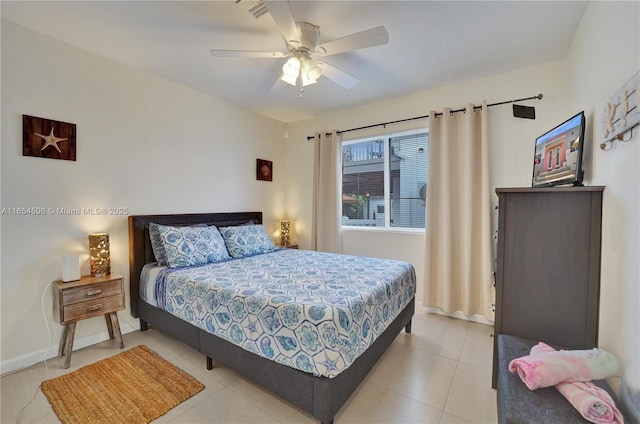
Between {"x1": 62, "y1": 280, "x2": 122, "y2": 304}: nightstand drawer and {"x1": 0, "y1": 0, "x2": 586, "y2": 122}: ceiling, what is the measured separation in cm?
202

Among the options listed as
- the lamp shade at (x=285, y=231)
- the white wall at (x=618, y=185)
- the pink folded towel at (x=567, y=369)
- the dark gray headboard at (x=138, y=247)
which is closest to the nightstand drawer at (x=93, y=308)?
the dark gray headboard at (x=138, y=247)

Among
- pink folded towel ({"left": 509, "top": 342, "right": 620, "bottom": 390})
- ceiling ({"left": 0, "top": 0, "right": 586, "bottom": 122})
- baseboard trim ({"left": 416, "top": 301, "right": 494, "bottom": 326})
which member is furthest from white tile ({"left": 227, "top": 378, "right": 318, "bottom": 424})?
ceiling ({"left": 0, "top": 0, "right": 586, "bottom": 122})

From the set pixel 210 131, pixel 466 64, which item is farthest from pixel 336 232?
pixel 466 64

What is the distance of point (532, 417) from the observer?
99 centimetres

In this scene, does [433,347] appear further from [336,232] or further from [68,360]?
[68,360]

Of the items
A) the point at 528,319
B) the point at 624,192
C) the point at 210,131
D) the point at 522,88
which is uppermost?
the point at 522,88

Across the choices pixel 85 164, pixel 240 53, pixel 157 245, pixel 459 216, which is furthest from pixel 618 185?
pixel 85 164

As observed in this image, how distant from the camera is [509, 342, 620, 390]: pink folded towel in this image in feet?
3.61

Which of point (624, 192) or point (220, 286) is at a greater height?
point (624, 192)

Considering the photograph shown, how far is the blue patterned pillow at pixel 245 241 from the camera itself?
10.00 feet

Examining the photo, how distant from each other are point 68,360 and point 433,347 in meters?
2.98

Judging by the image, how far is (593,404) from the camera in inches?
38.0

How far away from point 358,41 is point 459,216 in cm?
211

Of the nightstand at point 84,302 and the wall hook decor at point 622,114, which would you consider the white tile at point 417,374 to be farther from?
the nightstand at point 84,302
